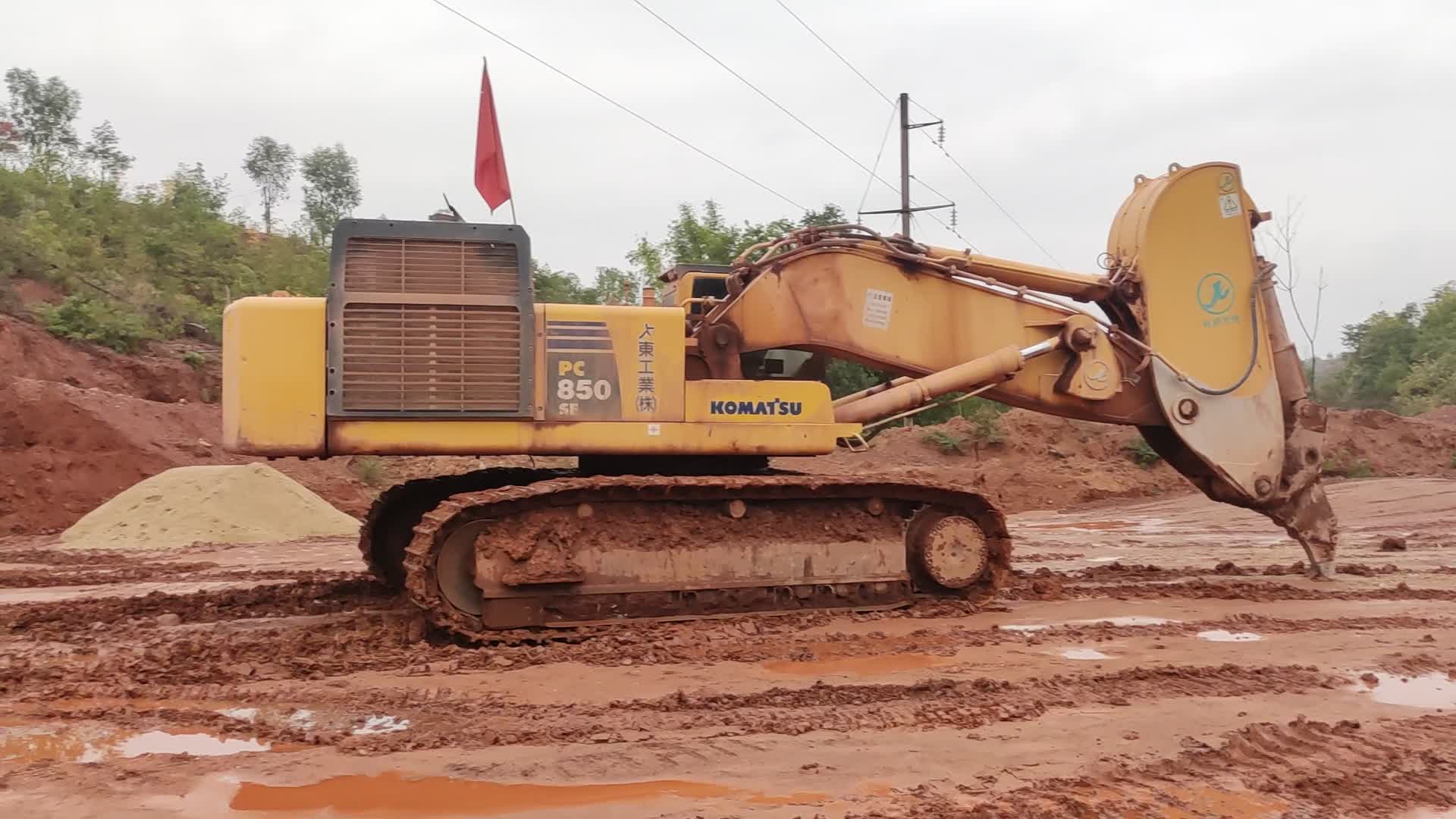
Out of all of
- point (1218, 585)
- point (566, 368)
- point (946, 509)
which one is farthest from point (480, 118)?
point (1218, 585)

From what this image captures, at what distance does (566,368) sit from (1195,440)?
445 cm

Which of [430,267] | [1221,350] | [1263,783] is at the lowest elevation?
[1263,783]

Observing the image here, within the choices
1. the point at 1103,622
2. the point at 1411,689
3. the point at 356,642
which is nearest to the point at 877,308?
the point at 1103,622

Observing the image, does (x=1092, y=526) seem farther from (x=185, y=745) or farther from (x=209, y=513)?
(x=185, y=745)

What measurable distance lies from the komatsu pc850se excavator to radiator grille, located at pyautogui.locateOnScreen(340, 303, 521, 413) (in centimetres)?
1

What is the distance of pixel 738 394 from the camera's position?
20.9ft

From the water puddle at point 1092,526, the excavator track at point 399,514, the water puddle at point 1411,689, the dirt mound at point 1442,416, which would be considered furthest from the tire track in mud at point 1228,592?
the dirt mound at point 1442,416

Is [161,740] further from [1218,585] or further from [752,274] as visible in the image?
[1218,585]

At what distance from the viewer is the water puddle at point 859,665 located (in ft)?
17.3

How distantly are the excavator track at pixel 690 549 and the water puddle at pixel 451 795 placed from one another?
6.96ft

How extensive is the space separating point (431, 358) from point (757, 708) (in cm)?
267

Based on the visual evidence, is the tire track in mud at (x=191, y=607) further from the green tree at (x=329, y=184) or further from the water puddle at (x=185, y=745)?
the green tree at (x=329, y=184)

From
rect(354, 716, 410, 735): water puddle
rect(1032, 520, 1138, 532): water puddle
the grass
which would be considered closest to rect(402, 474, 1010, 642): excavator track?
rect(354, 716, 410, 735): water puddle

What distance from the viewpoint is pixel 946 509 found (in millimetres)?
6832
